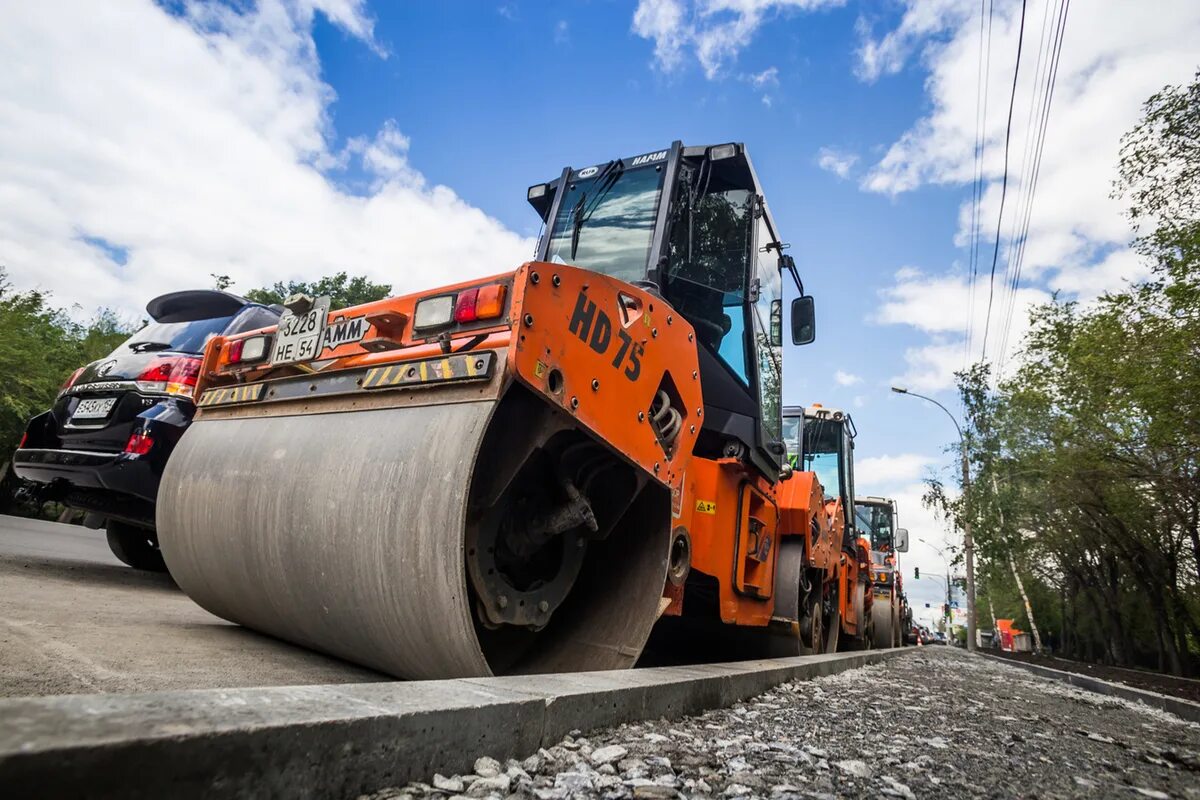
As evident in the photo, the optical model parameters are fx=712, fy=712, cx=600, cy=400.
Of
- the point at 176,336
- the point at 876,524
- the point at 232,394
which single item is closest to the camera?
the point at 232,394

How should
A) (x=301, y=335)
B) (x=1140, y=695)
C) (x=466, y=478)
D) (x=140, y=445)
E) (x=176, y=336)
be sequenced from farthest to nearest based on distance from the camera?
(x=1140, y=695)
(x=176, y=336)
(x=140, y=445)
(x=301, y=335)
(x=466, y=478)

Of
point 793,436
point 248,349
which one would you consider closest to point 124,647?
point 248,349

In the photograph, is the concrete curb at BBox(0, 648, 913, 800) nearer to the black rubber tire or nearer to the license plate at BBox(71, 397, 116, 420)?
the license plate at BBox(71, 397, 116, 420)

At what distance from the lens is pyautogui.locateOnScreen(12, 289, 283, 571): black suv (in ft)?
14.8

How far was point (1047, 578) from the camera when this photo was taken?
111ft

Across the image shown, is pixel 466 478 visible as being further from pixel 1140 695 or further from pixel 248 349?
pixel 1140 695

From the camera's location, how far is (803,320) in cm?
574

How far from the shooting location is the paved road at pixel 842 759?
1680mm

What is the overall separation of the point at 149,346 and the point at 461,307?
3903 millimetres

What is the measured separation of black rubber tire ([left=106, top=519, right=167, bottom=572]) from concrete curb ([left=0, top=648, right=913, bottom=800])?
17.0ft

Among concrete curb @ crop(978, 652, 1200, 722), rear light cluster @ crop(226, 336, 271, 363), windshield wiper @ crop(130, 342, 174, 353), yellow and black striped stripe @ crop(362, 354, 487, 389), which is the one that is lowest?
concrete curb @ crop(978, 652, 1200, 722)

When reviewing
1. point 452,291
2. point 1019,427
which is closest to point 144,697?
point 452,291

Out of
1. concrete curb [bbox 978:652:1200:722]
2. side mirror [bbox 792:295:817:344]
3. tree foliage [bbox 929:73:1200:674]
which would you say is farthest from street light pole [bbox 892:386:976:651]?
side mirror [bbox 792:295:817:344]

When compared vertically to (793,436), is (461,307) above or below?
below
